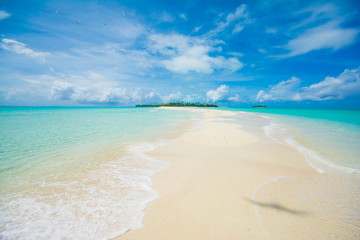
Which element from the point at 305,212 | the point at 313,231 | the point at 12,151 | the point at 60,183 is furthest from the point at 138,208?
the point at 12,151

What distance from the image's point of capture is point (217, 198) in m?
3.49

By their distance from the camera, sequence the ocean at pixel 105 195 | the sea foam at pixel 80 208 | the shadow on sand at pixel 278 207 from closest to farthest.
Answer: the sea foam at pixel 80 208, the ocean at pixel 105 195, the shadow on sand at pixel 278 207

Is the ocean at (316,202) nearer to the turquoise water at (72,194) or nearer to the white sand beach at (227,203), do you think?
the white sand beach at (227,203)

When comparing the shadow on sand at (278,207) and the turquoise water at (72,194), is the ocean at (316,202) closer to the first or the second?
the shadow on sand at (278,207)

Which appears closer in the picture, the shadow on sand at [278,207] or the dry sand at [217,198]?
the dry sand at [217,198]

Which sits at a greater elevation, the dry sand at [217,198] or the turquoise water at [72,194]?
the dry sand at [217,198]

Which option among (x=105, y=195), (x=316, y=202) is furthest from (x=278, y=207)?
(x=105, y=195)

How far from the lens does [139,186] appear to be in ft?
13.4

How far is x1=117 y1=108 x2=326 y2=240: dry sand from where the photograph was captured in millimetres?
2555

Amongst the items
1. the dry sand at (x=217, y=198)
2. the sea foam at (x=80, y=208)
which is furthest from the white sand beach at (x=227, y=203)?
the sea foam at (x=80, y=208)

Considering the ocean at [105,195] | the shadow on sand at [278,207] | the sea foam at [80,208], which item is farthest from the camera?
the shadow on sand at [278,207]

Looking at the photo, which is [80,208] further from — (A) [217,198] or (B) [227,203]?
(B) [227,203]

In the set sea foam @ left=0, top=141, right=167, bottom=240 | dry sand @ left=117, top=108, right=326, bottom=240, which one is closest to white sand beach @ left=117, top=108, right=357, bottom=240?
dry sand @ left=117, top=108, right=326, bottom=240

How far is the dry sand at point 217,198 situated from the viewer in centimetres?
255
